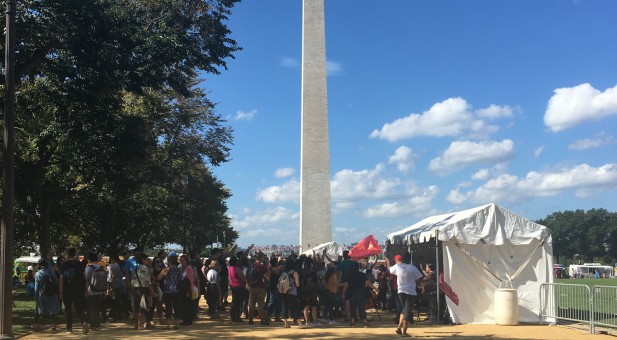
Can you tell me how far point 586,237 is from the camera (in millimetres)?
118062

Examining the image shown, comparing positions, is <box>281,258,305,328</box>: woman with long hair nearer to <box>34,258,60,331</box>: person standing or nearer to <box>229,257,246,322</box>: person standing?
<box>229,257,246,322</box>: person standing

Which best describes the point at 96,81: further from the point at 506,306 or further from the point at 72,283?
the point at 506,306

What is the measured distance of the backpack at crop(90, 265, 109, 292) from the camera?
41.5ft

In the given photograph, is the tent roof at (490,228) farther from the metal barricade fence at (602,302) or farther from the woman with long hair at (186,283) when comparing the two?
the woman with long hair at (186,283)

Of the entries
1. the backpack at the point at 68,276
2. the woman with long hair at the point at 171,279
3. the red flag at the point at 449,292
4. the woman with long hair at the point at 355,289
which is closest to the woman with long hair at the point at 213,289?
the woman with long hair at the point at 171,279

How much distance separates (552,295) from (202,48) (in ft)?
37.4

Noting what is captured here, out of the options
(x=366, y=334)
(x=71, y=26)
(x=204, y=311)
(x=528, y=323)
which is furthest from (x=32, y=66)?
(x=528, y=323)

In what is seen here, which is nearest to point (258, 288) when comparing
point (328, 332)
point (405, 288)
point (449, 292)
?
point (328, 332)

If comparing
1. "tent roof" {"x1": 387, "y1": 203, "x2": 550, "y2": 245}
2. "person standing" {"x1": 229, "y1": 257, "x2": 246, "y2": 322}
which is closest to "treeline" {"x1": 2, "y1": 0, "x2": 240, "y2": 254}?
"person standing" {"x1": 229, "y1": 257, "x2": 246, "y2": 322}

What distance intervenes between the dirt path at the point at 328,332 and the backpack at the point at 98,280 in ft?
3.03

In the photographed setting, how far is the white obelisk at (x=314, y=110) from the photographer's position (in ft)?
109

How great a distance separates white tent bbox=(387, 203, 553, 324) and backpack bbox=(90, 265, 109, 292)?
25.1 feet

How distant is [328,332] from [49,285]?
6103mm

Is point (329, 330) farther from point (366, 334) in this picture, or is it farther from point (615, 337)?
point (615, 337)
